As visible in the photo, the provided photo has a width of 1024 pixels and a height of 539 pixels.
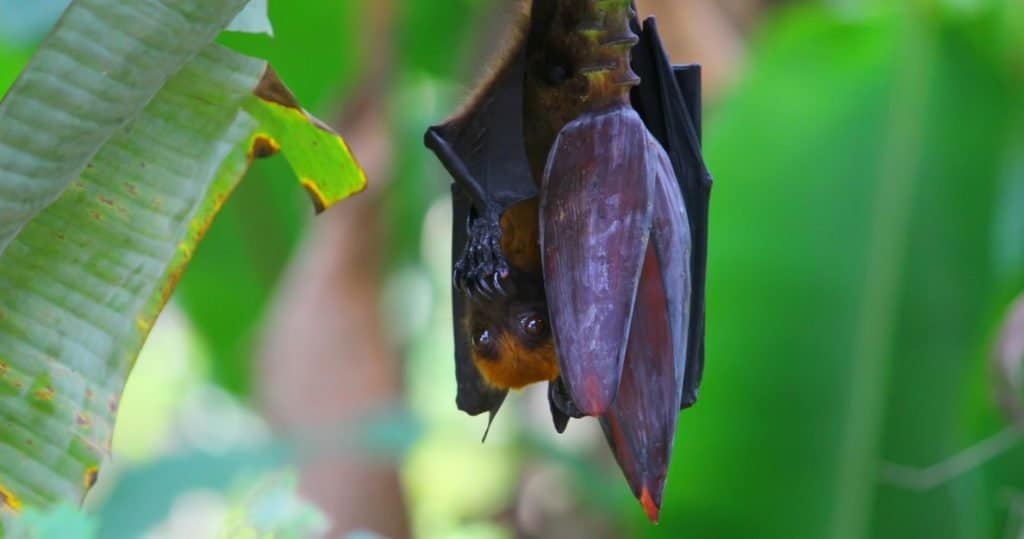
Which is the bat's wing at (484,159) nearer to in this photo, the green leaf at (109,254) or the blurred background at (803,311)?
the green leaf at (109,254)

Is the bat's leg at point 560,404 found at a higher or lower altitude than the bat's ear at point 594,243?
lower

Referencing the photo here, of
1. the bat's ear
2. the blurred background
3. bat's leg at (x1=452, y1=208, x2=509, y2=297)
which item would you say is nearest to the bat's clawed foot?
bat's leg at (x1=452, y1=208, x2=509, y2=297)

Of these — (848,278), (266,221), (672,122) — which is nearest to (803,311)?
(848,278)

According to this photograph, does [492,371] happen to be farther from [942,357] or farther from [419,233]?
[419,233]

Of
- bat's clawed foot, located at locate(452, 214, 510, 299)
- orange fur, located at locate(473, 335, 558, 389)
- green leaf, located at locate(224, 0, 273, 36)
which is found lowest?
orange fur, located at locate(473, 335, 558, 389)

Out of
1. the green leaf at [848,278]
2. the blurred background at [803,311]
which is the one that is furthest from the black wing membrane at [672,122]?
the green leaf at [848,278]

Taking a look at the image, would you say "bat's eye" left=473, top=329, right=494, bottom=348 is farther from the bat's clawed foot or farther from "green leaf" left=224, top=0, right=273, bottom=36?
"green leaf" left=224, top=0, right=273, bottom=36

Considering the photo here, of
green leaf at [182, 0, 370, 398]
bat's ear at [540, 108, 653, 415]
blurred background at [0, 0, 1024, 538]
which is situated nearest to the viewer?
bat's ear at [540, 108, 653, 415]
